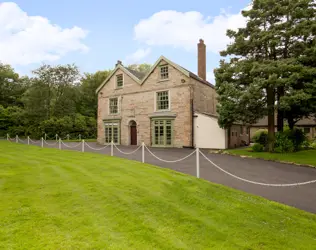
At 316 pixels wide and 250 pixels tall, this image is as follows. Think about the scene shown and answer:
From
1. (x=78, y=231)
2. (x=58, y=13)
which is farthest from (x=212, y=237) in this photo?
(x=58, y=13)

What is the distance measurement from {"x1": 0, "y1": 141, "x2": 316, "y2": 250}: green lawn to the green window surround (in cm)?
1546

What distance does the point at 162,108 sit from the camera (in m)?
24.4

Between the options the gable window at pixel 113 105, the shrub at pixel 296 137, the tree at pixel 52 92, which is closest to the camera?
the shrub at pixel 296 137

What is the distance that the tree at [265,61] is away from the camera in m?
15.9

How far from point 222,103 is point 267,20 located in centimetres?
682

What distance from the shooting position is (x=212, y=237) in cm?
430

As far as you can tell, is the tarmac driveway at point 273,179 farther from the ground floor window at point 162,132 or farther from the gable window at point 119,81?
the gable window at point 119,81

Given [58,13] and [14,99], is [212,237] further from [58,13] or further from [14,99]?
[14,99]

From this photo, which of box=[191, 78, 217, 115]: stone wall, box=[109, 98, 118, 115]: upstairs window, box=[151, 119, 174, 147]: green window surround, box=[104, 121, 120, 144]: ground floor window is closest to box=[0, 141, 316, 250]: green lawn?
box=[151, 119, 174, 147]: green window surround

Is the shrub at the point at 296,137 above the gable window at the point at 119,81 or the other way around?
the other way around

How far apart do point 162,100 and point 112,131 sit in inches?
285

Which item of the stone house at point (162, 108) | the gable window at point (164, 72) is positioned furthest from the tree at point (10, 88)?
the gable window at point (164, 72)

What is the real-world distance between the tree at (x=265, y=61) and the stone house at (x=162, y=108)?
3.61m

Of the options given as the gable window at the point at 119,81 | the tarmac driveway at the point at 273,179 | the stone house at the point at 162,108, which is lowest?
the tarmac driveway at the point at 273,179
